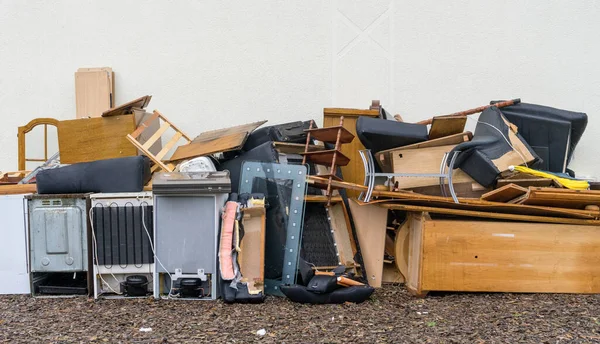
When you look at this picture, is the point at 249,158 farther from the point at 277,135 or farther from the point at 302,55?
the point at 302,55

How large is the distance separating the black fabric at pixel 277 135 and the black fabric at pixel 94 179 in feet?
3.90

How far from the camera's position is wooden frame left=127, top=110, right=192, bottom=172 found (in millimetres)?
5121

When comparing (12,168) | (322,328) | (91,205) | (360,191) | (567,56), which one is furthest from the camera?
(12,168)

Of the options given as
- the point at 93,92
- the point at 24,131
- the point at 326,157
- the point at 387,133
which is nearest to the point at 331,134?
the point at 326,157

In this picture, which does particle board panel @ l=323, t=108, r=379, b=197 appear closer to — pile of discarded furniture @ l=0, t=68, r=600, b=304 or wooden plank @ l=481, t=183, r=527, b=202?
pile of discarded furniture @ l=0, t=68, r=600, b=304

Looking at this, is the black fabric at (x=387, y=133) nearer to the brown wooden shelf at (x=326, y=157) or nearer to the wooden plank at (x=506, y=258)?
the brown wooden shelf at (x=326, y=157)

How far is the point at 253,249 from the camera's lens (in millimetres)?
4379

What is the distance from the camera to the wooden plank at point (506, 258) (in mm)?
4328

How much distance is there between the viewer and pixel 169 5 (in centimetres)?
608

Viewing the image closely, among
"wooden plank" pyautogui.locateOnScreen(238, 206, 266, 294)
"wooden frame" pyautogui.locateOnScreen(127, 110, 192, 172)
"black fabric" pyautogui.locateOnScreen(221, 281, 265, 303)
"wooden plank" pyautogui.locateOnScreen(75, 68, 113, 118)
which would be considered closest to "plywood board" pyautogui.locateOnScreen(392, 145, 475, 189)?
"wooden plank" pyautogui.locateOnScreen(238, 206, 266, 294)

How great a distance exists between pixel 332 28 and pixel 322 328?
350cm

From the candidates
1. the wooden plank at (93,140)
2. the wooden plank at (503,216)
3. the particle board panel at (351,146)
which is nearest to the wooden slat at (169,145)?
the wooden plank at (93,140)

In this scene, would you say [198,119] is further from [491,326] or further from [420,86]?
[491,326]

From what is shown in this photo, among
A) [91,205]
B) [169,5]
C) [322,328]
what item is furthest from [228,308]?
[169,5]
